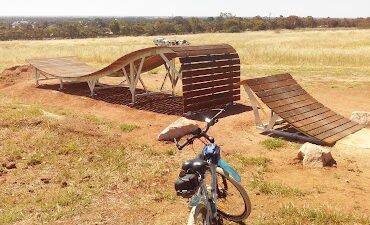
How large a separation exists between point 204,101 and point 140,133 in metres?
3.17

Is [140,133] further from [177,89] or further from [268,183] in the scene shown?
[177,89]

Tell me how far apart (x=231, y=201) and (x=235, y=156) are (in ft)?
8.57

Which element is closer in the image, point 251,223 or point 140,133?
point 251,223

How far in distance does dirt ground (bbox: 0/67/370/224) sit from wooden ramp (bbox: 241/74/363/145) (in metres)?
0.65

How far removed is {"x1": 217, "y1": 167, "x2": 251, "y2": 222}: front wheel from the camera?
533cm

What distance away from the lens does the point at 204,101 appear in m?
13.3

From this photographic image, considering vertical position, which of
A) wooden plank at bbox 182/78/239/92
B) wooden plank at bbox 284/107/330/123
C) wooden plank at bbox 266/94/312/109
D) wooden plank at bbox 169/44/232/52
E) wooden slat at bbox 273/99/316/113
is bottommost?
wooden plank at bbox 284/107/330/123

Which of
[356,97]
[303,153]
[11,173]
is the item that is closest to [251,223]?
[303,153]

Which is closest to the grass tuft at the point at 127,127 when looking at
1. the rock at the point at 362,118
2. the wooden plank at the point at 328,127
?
the wooden plank at the point at 328,127

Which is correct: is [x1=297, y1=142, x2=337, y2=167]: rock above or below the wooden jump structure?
below

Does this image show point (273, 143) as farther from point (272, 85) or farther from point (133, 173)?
point (133, 173)

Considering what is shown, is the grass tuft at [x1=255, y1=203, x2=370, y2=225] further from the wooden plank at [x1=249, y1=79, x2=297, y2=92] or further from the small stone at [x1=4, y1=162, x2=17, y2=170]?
the small stone at [x1=4, y1=162, x2=17, y2=170]

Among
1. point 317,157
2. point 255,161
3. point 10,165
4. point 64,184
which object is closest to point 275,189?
point 255,161

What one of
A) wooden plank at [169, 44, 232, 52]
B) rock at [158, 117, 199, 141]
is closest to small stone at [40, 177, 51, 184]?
rock at [158, 117, 199, 141]
